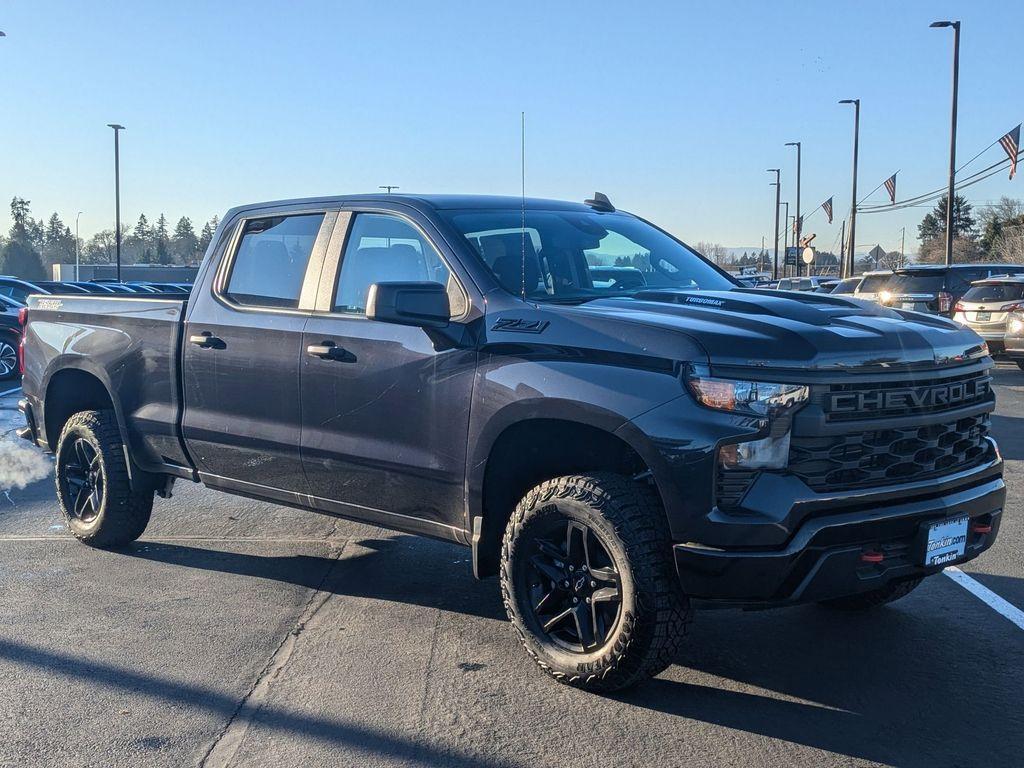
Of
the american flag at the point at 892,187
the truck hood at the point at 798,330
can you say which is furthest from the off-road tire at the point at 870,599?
the american flag at the point at 892,187

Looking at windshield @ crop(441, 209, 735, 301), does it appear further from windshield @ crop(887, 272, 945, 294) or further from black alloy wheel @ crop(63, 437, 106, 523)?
windshield @ crop(887, 272, 945, 294)

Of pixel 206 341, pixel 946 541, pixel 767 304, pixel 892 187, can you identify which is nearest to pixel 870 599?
pixel 946 541

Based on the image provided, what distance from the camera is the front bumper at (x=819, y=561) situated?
350 centimetres

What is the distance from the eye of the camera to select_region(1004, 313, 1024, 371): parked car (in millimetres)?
15383

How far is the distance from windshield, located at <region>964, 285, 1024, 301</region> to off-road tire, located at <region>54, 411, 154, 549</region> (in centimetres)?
1442

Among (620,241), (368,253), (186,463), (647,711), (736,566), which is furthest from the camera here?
(186,463)

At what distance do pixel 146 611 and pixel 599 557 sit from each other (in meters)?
2.37

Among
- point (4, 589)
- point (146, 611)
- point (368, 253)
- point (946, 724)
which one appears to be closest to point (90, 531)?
point (4, 589)

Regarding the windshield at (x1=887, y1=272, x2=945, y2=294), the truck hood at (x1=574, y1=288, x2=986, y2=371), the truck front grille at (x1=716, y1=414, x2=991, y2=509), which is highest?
the windshield at (x1=887, y1=272, x2=945, y2=294)

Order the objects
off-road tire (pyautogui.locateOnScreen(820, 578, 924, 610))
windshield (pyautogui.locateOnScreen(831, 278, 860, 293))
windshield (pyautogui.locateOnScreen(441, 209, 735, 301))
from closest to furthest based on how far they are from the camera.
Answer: windshield (pyautogui.locateOnScreen(441, 209, 735, 301)) → off-road tire (pyautogui.locateOnScreen(820, 578, 924, 610)) → windshield (pyautogui.locateOnScreen(831, 278, 860, 293))

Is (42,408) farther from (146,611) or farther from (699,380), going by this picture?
(699,380)

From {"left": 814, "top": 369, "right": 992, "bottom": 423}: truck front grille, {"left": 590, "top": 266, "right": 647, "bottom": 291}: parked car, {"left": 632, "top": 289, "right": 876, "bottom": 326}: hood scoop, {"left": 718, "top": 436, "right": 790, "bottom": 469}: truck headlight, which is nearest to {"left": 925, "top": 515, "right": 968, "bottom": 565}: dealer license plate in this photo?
{"left": 814, "top": 369, "right": 992, "bottom": 423}: truck front grille

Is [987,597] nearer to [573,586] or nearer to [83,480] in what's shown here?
[573,586]

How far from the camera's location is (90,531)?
607 cm
